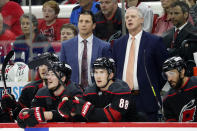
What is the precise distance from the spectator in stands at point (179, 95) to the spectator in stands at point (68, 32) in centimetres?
169

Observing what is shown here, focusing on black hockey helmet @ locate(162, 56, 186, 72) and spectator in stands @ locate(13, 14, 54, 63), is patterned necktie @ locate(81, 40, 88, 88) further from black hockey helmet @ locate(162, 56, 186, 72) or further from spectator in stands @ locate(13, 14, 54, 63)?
black hockey helmet @ locate(162, 56, 186, 72)

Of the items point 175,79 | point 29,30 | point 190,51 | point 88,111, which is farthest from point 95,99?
point 29,30

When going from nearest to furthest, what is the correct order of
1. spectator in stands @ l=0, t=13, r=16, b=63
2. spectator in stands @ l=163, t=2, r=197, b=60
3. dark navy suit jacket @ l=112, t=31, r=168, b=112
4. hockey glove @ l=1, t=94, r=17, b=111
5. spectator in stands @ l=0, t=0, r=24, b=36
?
dark navy suit jacket @ l=112, t=31, r=168, b=112 → hockey glove @ l=1, t=94, r=17, b=111 → spectator in stands @ l=163, t=2, r=197, b=60 → spectator in stands @ l=0, t=13, r=16, b=63 → spectator in stands @ l=0, t=0, r=24, b=36

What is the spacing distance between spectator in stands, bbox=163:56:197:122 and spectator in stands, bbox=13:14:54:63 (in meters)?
1.78

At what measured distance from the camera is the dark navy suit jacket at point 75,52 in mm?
5941

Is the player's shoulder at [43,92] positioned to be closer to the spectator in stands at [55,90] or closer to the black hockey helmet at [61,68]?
the spectator in stands at [55,90]

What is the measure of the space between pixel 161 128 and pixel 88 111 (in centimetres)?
65

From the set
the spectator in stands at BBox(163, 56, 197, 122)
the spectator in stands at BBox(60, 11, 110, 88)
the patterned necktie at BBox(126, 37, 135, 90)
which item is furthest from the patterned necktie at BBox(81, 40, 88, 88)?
the spectator in stands at BBox(163, 56, 197, 122)

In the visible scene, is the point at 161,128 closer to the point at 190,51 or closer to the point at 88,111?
the point at 88,111

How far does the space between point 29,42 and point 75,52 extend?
2.44 feet

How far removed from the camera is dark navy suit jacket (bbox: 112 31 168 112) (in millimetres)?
5457

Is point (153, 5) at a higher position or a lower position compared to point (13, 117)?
higher

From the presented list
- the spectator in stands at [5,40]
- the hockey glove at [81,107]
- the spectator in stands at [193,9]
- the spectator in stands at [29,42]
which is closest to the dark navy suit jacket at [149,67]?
the spectator in stands at [193,9]

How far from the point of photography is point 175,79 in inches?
201
